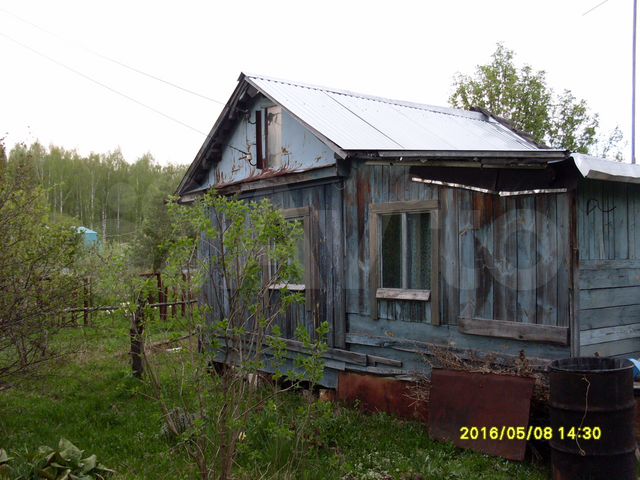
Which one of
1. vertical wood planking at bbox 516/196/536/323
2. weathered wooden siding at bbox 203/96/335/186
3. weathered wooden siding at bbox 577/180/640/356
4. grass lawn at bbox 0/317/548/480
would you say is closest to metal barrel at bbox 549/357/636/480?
grass lawn at bbox 0/317/548/480

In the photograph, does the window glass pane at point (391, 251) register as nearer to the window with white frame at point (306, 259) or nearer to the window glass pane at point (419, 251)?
the window glass pane at point (419, 251)

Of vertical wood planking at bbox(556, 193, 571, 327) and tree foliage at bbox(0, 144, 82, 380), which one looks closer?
vertical wood planking at bbox(556, 193, 571, 327)

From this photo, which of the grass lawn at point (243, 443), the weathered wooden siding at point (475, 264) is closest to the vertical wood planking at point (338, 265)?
the weathered wooden siding at point (475, 264)

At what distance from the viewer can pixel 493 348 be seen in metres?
7.18

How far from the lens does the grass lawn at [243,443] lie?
19.3 feet

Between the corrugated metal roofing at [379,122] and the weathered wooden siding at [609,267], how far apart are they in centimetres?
192

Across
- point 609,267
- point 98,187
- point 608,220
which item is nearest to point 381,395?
point 609,267

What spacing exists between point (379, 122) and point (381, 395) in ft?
14.6

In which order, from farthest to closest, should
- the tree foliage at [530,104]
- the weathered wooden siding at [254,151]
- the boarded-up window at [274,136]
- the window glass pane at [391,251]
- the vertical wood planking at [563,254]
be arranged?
the tree foliage at [530,104]
the boarded-up window at [274,136]
the weathered wooden siding at [254,151]
the window glass pane at [391,251]
the vertical wood planking at [563,254]

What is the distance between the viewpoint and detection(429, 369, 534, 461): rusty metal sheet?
20.7 ft

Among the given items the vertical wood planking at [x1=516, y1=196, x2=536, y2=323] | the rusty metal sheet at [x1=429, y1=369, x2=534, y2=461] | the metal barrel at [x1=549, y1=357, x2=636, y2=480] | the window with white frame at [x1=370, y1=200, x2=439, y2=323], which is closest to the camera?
the metal barrel at [x1=549, y1=357, x2=636, y2=480]

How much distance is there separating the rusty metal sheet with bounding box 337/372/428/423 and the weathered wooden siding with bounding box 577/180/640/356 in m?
2.24

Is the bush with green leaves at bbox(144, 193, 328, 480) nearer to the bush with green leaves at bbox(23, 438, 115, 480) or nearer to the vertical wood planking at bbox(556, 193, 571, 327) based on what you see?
the bush with green leaves at bbox(23, 438, 115, 480)

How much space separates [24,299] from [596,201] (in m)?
6.77
